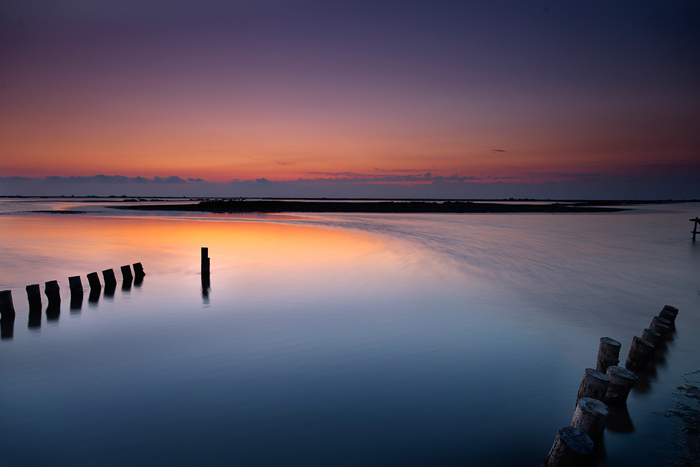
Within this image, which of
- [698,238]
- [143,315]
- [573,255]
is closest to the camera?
[143,315]

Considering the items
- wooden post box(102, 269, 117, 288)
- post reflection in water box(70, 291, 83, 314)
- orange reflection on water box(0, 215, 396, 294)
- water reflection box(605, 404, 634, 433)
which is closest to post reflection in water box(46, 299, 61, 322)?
post reflection in water box(70, 291, 83, 314)

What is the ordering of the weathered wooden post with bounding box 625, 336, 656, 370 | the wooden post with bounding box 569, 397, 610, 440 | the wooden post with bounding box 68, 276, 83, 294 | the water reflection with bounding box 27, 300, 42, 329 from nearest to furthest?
the wooden post with bounding box 569, 397, 610, 440 < the weathered wooden post with bounding box 625, 336, 656, 370 < the water reflection with bounding box 27, 300, 42, 329 < the wooden post with bounding box 68, 276, 83, 294

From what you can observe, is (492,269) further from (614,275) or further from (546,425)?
(546,425)

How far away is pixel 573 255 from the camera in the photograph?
57.1ft

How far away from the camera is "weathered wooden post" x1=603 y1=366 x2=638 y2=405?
4.34 metres

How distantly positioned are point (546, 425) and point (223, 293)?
860 cm

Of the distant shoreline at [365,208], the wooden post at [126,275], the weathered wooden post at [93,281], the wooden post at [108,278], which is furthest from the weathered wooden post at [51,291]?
the distant shoreline at [365,208]

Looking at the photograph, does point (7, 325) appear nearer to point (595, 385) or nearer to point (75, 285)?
point (75, 285)

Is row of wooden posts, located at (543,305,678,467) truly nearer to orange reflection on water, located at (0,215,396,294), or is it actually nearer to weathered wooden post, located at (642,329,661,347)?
weathered wooden post, located at (642,329,661,347)

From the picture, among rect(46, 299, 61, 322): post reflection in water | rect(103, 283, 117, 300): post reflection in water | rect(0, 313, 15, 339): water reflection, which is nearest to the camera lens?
rect(0, 313, 15, 339): water reflection

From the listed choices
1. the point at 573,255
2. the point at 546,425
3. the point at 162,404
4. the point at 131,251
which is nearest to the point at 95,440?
the point at 162,404

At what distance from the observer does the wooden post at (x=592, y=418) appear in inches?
132

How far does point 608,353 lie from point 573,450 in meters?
2.74

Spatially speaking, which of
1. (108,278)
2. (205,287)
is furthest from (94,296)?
(205,287)
